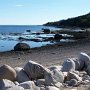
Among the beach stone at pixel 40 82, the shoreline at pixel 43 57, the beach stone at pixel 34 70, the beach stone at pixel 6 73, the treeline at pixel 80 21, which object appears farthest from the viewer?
the treeline at pixel 80 21

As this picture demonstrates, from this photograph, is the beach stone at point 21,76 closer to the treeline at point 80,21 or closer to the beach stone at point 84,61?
the beach stone at point 84,61

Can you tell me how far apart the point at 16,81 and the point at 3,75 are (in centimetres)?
45

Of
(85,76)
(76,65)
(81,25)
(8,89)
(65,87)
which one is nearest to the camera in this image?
(8,89)

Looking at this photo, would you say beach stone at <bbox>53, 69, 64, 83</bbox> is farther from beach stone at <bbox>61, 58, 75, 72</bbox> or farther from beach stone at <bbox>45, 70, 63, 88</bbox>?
beach stone at <bbox>61, 58, 75, 72</bbox>

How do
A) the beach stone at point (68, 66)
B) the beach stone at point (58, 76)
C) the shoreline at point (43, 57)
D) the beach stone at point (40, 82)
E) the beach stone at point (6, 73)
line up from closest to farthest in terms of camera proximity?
the beach stone at point (40, 82)
the beach stone at point (6, 73)
the beach stone at point (58, 76)
the beach stone at point (68, 66)
the shoreline at point (43, 57)

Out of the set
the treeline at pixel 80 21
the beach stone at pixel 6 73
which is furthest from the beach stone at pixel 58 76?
the treeline at pixel 80 21

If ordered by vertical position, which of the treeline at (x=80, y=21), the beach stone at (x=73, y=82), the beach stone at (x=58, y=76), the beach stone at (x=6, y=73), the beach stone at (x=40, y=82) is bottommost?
the treeline at (x=80, y=21)

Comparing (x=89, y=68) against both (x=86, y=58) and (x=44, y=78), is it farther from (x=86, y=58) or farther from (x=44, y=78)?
(x=44, y=78)

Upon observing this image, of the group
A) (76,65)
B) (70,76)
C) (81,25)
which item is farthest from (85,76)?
(81,25)

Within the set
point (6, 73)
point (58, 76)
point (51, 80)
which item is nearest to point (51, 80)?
point (51, 80)

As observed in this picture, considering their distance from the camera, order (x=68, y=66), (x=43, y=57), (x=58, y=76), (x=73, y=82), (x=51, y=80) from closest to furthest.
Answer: (x=51, y=80) < (x=73, y=82) < (x=58, y=76) < (x=68, y=66) < (x=43, y=57)

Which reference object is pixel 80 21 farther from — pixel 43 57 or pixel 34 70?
pixel 34 70

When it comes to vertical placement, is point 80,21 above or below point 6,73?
below

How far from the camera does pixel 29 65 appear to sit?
1035cm
